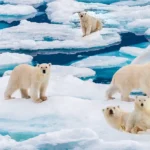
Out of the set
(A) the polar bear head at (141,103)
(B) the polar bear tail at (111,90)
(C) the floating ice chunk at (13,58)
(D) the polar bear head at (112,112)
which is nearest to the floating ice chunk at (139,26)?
(C) the floating ice chunk at (13,58)

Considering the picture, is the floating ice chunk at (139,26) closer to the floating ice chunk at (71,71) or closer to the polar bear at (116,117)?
the floating ice chunk at (71,71)

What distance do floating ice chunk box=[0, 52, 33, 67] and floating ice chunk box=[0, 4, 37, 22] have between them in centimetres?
153

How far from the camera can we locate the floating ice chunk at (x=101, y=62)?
608cm

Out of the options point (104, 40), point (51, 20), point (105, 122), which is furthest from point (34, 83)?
point (51, 20)

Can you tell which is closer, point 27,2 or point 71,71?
point 71,71

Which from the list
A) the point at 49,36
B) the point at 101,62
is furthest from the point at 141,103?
the point at 49,36

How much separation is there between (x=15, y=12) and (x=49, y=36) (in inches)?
49.9

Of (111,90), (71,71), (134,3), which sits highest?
(134,3)

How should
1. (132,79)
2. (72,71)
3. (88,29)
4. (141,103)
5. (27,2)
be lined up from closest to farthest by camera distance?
(141,103) → (132,79) → (72,71) → (88,29) → (27,2)

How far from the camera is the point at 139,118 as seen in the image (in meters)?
3.91

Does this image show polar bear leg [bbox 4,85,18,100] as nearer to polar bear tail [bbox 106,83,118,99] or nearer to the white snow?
polar bear tail [bbox 106,83,118,99]

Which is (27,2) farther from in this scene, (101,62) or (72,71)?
(72,71)

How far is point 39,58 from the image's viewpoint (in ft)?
20.9

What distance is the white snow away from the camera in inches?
264
